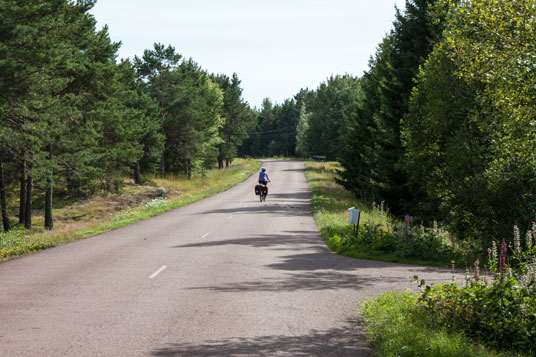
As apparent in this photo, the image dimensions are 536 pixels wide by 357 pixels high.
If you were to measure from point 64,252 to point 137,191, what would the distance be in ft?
98.6

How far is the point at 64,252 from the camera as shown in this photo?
48.9 ft

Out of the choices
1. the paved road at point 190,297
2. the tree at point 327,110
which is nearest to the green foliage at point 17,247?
the paved road at point 190,297

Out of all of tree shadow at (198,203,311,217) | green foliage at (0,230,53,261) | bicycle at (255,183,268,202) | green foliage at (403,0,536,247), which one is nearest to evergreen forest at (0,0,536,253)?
green foliage at (403,0,536,247)

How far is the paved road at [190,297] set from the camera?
6508mm

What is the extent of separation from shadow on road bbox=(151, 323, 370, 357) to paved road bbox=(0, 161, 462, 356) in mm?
13

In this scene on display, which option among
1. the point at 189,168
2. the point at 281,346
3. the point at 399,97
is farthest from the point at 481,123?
the point at 189,168

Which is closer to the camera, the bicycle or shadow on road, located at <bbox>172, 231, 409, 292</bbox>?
shadow on road, located at <bbox>172, 231, 409, 292</bbox>

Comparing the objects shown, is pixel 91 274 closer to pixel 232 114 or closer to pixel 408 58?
pixel 408 58

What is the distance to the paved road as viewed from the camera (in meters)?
6.51

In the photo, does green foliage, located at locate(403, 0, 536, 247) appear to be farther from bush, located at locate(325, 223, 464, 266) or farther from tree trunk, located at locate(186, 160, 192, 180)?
tree trunk, located at locate(186, 160, 192, 180)

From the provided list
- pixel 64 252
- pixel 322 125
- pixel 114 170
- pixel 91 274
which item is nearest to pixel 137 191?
pixel 114 170

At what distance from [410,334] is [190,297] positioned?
163 inches

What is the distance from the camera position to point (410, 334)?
21.1 feet

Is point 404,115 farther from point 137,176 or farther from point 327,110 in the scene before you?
point 327,110
